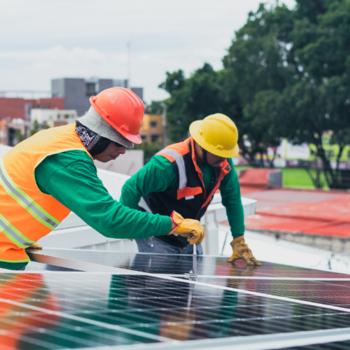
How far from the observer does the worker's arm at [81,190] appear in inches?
96.7

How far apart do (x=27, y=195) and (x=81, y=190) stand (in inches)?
14.0

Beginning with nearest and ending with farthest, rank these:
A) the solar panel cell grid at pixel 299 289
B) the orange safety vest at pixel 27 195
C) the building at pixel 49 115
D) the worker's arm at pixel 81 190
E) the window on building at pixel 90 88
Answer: the worker's arm at pixel 81 190
the orange safety vest at pixel 27 195
the solar panel cell grid at pixel 299 289
the building at pixel 49 115
the window on building at pixel 90 88

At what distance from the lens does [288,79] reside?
3030cm

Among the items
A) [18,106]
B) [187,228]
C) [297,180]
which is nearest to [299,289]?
[187,228]

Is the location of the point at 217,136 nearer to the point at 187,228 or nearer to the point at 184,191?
the point at 184,191

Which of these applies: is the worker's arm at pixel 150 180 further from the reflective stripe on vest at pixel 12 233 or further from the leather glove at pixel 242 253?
the reflective stripe on vest at pixel 12 233

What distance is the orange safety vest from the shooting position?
102 inches

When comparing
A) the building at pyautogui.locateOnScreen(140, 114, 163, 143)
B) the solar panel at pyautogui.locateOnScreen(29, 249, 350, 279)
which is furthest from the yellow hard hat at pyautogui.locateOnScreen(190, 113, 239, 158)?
the building at pyautogui.locateOnScreen(140, 114, 163, 143)

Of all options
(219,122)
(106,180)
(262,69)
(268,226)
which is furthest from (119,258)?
(262,69)

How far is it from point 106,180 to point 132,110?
4.71 meters

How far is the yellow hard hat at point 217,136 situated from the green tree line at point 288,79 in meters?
23.8

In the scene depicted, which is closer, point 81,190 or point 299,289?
point 81,190

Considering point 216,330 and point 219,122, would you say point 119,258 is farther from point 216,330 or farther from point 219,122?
point 216,330

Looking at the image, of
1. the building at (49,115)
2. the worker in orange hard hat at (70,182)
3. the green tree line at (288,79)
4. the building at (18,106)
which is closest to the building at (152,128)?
the building at (49,115)
